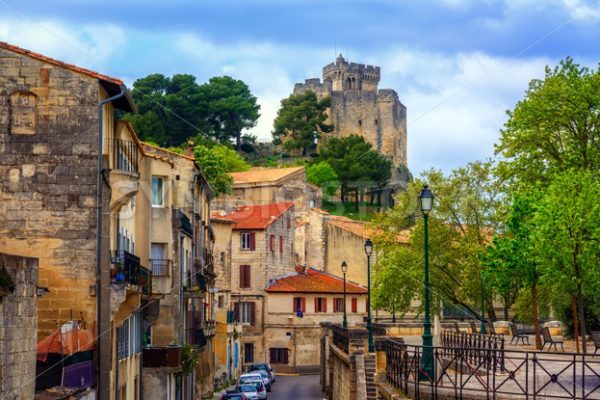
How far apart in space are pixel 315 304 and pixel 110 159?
53959 mm

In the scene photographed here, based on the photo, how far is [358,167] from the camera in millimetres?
133750

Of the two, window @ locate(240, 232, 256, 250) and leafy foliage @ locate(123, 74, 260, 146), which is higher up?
leafy foliage @ locate(123, 74, 260, 146)

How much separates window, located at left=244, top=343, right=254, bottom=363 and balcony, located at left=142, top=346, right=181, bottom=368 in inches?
1693

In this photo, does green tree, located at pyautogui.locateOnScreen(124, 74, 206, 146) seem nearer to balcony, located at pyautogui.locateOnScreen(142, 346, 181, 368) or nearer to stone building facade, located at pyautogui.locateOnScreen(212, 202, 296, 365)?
stone building facade, located at pyautogui.locateOnScreen(212, 202, 296, 365)

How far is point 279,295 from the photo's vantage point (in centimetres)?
7744

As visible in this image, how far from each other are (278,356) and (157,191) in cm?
4271

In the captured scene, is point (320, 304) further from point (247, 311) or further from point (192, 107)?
point (192, 107)

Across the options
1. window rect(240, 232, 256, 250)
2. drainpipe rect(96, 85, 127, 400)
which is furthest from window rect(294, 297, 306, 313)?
drainpipe rect(96, 85, 127, 400)

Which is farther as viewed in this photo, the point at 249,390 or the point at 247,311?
the point at 247,311

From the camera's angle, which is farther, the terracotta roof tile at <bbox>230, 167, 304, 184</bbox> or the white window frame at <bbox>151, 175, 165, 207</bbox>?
the terracotta roof tile at <bbox>230, 167, 304, 184</bbox>

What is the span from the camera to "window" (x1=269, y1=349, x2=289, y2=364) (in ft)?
254

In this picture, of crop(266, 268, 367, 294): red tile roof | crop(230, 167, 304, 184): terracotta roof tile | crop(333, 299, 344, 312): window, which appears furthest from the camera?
crop(230, 167, 304, 184): terracotta roof tile

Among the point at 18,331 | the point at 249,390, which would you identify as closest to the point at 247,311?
the point at 249,390

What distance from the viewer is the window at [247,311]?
7719 centimetres
